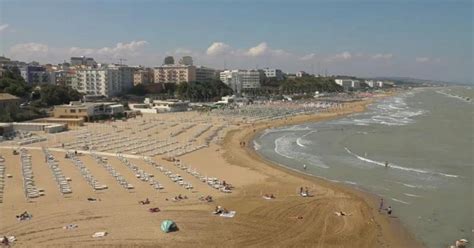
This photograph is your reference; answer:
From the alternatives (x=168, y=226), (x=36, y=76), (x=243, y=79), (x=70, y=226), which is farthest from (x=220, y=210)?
(x=243, y=79)

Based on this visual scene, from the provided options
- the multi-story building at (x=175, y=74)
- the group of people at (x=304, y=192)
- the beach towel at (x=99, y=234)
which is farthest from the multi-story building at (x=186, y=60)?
the beach towel at (x=99, y=234)

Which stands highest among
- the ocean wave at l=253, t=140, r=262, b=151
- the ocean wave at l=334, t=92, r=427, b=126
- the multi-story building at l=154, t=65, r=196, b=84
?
the multi-story building at l=154, t=65, r=196, b=84

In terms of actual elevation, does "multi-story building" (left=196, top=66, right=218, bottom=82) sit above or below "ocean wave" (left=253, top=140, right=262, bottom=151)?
above

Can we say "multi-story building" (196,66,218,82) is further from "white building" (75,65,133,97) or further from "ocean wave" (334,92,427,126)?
"ocean wave" (334,92,427,126)

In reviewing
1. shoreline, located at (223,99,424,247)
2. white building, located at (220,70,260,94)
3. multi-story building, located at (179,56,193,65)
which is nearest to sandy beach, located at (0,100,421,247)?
shoreline, located at (223,99,424,247)

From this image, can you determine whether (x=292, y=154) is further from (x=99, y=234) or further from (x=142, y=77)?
(x=142, y=77)

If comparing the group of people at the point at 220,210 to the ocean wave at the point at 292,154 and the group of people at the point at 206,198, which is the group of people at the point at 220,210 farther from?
the ocean wave at the point at 292,154
